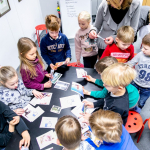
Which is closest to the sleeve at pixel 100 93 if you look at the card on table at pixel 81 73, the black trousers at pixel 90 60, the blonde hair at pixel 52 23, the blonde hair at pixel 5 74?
the card on table at pixel 81 73

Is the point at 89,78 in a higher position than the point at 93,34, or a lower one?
lower

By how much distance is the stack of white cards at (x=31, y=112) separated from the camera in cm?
149

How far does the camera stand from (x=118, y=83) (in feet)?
4.07

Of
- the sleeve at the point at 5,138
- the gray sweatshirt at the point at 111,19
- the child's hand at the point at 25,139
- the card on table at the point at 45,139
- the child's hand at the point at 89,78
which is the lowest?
the sleeve at the point at 5,138

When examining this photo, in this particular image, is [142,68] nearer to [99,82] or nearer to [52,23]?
[99,82]

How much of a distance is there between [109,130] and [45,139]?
0.67 metres

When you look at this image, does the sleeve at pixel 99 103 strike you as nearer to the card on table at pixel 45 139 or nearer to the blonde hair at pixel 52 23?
the card on table at pixel 45 139

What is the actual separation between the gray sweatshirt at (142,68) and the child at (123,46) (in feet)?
0.57

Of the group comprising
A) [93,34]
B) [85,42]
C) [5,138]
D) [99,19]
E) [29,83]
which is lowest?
[5,138]

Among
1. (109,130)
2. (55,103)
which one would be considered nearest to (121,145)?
(109,130)

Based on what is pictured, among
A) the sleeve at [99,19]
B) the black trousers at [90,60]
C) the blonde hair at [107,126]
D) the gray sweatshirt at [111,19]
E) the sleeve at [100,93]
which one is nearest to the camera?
the blonde hair at [107,126]

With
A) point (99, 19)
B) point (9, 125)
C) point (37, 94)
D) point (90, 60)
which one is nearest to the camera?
point (9, 125)

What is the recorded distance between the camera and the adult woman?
1.90 m

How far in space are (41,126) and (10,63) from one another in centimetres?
247
